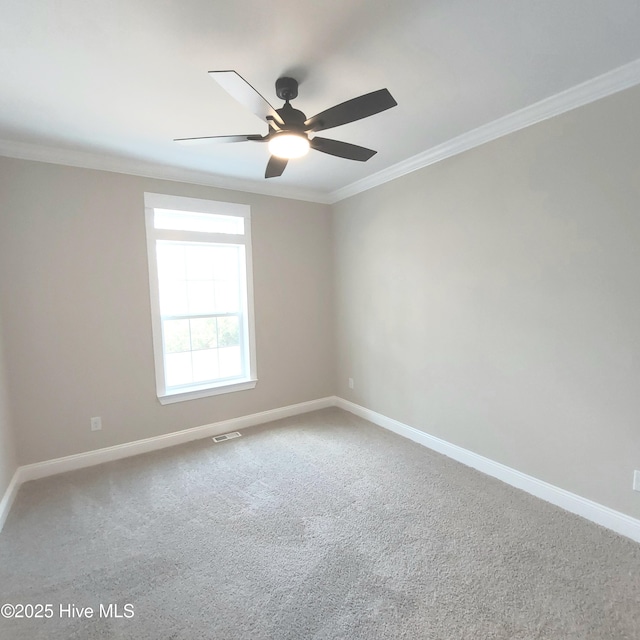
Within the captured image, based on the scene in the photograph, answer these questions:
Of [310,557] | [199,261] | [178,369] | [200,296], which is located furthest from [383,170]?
[310,557]

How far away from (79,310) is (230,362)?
4.76 feet

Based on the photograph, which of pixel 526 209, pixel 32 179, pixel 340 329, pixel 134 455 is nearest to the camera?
pixel 526 209

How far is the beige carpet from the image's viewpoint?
1467 mm

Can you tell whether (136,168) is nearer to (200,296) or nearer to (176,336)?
(200,296)

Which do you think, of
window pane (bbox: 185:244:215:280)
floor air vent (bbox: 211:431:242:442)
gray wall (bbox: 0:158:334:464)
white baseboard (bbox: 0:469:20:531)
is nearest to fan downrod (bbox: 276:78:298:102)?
gray wall (bbox: 0:158:334:464)

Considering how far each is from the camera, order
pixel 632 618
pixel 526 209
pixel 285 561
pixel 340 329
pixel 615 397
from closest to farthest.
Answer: pixel 632 618
pixel 285 561
pixel 615 397
pixel 526 209
pixel 340 329

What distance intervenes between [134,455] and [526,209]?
12.3 feet

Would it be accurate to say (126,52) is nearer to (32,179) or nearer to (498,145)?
(32,179)

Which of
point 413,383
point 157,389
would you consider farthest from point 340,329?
A: point 157,389

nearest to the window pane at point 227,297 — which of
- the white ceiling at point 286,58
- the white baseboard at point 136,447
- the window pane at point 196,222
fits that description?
the window pane at point 196,222

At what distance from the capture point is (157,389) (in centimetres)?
319

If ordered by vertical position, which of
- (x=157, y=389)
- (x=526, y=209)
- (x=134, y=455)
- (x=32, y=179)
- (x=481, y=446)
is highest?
(x=32, y=179)

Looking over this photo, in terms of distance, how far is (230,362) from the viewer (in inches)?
145

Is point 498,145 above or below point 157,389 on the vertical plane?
above
